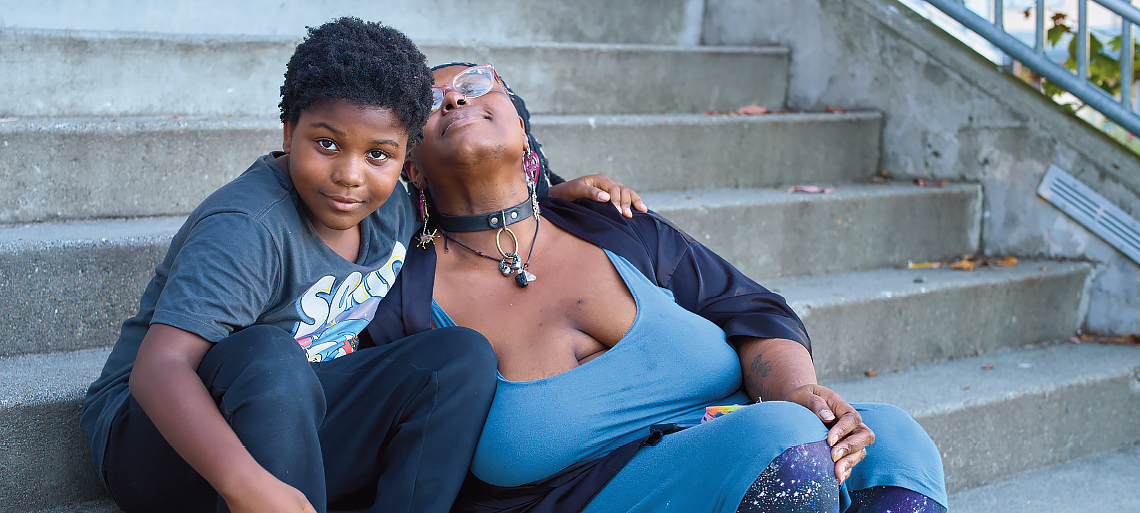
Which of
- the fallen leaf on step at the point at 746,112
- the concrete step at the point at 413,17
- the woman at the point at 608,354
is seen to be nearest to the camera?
the woman at the point at 608,354

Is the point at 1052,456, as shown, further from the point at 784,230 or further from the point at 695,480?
the point at 695,480

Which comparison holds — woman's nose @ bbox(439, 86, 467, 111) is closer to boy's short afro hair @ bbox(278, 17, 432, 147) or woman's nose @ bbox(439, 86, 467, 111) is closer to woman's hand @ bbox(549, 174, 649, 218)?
boy's short afro hair @ bbox(278, 17, 432, 147)

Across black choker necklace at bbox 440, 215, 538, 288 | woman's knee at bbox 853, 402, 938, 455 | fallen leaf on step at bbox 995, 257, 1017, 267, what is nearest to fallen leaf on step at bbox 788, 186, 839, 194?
fallen leaf on step at bbox 995, 257, 1017, 267

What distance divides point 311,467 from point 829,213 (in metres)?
2.46

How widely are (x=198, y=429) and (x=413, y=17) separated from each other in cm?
314

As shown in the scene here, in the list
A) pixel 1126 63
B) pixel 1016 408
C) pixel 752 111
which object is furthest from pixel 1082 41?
pixel 1016 408

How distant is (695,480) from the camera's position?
160 cm

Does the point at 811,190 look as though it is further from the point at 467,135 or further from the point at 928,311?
the point at 467,135

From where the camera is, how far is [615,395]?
1.86 meters

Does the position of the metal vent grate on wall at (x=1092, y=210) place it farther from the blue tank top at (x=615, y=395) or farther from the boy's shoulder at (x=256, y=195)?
the boy's shoulder at (x=256, y=195)

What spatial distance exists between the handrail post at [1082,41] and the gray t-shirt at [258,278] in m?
2.80

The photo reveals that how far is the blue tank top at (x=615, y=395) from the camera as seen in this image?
1.79 metres

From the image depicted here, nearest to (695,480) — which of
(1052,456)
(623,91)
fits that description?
(1052,456)

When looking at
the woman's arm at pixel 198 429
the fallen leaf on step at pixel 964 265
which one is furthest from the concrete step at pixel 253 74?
the woman's arm at pixel 198 429
